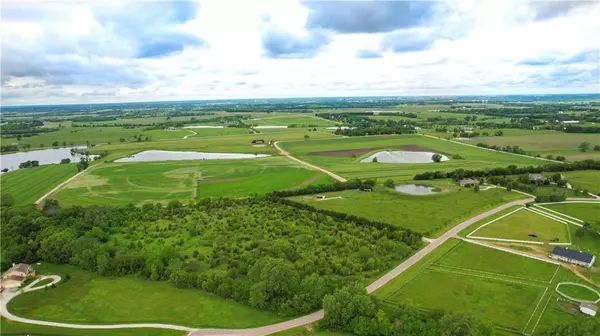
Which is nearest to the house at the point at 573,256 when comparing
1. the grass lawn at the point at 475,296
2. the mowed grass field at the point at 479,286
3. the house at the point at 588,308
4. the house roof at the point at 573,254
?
the house roof at the point at 573,254

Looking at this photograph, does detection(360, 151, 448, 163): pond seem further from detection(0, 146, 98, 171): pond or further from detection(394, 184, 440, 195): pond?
detection(0, 146, 98, 171): pond

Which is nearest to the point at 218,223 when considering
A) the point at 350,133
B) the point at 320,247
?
the point at 320,247

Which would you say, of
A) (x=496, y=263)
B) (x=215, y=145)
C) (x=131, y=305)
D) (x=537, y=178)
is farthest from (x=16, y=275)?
(x=215, y=145)

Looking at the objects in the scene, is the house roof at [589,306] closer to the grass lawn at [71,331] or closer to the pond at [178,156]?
the grass lawn at [71,331]

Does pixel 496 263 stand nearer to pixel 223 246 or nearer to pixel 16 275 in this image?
pixel 223 246

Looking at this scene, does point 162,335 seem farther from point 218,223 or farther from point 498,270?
point 498,270

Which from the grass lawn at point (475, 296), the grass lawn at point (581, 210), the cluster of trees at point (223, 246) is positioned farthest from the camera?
the grass lawn at point (581, 210)
